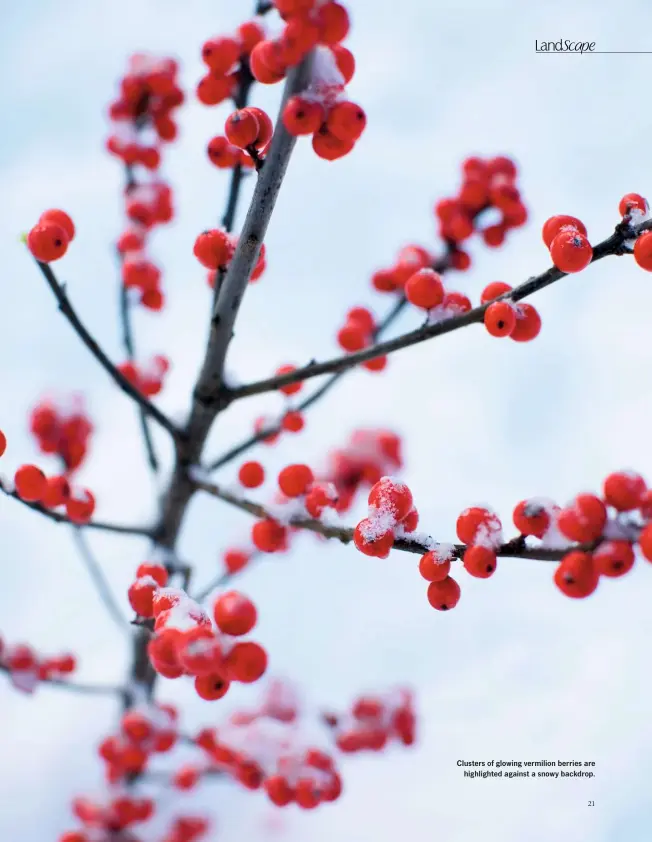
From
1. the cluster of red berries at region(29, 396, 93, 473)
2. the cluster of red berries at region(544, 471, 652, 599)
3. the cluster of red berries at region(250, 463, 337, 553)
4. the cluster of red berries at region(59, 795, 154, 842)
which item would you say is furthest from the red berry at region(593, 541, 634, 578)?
the cluster of red berries at region(59, 795, 154, 842)

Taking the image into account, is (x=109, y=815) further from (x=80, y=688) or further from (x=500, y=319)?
(x=500, y=319)

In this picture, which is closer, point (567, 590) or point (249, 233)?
point (567, 590)

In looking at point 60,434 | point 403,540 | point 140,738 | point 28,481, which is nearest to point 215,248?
point 28,481

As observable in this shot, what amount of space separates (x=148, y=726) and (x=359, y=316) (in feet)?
7.24

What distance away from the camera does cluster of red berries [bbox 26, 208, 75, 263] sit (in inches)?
71.3

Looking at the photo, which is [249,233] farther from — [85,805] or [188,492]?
[85,805]

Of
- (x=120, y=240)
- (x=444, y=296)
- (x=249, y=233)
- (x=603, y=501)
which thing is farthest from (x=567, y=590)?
(x=120, y=240)

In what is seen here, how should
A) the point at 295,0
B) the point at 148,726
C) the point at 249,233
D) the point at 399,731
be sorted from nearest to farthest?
the point at 295,0 < the point at 249,233 < the point at 148,726 < the point at 399,731

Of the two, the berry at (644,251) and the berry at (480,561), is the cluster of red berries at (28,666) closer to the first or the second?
the berry at (480,561)

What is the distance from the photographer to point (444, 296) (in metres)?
1.92

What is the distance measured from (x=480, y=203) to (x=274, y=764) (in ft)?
8.37

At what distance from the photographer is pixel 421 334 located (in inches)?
72.6

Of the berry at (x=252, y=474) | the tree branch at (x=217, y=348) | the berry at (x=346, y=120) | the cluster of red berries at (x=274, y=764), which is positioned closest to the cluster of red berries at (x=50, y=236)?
the tree branch at (x=217, y=348)

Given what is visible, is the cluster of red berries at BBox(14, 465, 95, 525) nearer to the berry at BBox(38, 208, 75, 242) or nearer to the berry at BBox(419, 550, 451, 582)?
the berry at BBox(38, 208, 75, 242)
